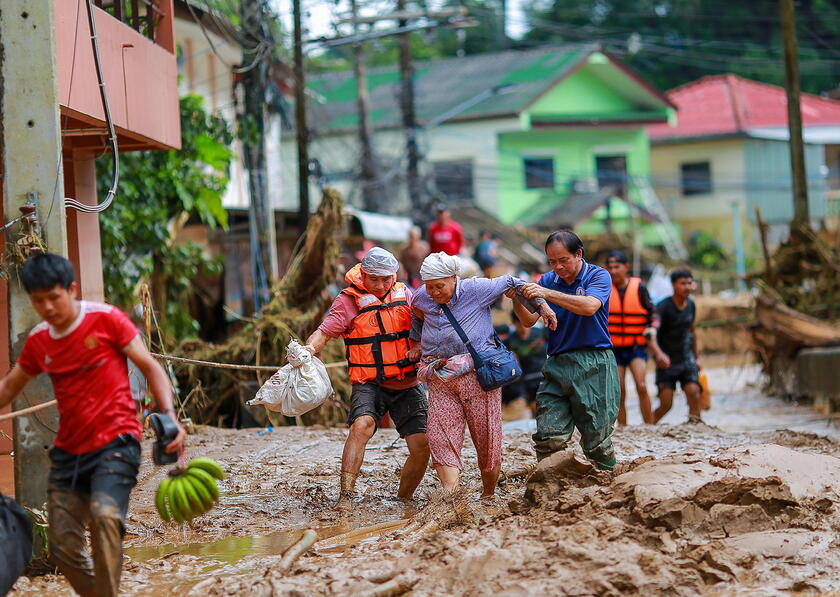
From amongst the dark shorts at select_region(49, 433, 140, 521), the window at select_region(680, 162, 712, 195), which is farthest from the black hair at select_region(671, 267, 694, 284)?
the window at select_region(680, 162, 712, 195)

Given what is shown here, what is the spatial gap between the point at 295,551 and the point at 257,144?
11.5m

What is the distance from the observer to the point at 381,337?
8047 millimetres

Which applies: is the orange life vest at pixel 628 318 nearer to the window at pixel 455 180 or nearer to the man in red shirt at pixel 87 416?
the man in red shirt at pixel 87 416

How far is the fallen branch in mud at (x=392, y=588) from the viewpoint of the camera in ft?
18.3

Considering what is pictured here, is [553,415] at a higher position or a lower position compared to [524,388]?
higher

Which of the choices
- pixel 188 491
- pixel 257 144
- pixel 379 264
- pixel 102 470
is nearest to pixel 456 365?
pixel 379 264

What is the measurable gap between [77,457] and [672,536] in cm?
326

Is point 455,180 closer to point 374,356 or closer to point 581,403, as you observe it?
point 374,356

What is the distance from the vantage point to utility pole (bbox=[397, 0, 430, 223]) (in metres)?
28.6

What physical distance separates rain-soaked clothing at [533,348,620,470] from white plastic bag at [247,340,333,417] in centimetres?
155

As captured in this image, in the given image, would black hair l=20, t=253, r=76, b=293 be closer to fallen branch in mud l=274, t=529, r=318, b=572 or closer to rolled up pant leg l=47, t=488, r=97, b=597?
rolled up pant leg l=47, t=488, r=97, b=597

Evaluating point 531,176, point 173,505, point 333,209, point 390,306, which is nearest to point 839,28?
point 531,176

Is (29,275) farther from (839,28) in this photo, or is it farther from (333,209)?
(839,28)

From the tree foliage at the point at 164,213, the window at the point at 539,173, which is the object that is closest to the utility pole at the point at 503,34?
the window at the point at 539,173
